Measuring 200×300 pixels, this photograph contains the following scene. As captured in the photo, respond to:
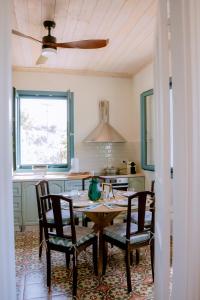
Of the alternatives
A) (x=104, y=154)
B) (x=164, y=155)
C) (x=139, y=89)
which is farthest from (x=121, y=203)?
(x=139, y=89)

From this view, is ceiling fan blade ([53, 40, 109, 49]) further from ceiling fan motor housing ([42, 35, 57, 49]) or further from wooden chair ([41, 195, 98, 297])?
wooden chair ([41, 195, 98, 297])

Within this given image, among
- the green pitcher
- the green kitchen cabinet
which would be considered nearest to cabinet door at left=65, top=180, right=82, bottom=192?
the green kitchen cabinet

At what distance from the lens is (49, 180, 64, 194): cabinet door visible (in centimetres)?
426

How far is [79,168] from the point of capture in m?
4.88

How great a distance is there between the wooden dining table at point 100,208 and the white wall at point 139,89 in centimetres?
172

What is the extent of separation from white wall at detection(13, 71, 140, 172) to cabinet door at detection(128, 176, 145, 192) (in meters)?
0.45

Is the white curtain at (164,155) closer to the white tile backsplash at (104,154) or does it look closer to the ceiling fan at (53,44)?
the ceiling fan at (53,44)

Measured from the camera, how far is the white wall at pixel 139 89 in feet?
Answer: 14.7

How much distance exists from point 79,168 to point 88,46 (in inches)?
101

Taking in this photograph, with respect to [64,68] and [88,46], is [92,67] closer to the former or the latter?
[64,68]

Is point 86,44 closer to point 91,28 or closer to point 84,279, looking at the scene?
point 91,28

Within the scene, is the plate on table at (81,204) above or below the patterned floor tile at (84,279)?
above

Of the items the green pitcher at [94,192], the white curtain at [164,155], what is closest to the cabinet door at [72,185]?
the green pitcher at [94,192]

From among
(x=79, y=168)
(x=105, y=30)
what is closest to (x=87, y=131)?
(x=79, y=168)
